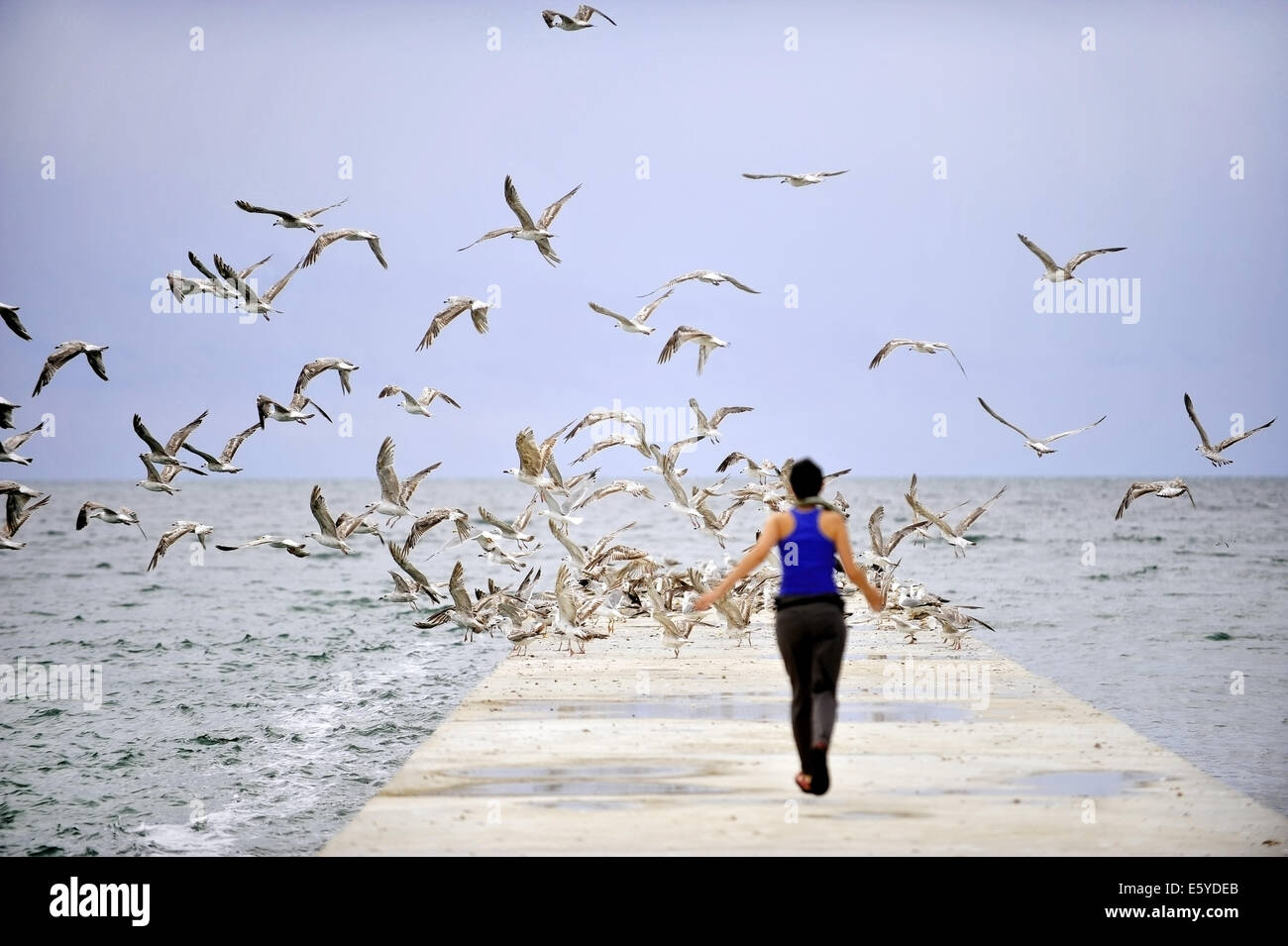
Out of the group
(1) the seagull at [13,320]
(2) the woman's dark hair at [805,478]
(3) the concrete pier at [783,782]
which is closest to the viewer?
(3) the concrete pier at [783,782]

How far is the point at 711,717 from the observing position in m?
9.87

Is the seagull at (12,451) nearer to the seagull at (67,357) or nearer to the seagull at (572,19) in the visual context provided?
the seagull at (67,357)

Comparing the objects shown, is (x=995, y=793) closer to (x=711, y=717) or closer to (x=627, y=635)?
(x=711, y=717)

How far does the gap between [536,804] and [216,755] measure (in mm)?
6275

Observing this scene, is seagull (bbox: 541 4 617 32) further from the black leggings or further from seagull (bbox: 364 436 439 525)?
the black leggings

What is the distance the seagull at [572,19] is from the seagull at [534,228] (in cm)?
189

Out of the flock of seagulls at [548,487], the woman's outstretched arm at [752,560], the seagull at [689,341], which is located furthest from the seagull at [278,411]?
the woman's outstretched arm at [752,560]

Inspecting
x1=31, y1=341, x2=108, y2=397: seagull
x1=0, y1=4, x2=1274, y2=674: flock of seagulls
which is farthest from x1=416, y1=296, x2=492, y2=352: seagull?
x1=31, y1=341, x2=108, y2=397: seagull

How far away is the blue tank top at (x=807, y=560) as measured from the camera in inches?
272

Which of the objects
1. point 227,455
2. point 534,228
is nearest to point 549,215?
point 534,228

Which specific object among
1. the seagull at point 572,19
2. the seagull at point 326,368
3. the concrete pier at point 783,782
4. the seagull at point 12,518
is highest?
the seagull at point 572,19

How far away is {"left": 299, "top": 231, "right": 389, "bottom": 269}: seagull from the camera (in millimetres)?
14625

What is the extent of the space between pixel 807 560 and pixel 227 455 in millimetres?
10066
